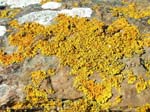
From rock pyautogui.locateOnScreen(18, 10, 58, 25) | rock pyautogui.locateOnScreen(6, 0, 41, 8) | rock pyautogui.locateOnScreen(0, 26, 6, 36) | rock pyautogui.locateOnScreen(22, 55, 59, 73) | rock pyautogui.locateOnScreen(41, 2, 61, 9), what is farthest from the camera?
rock pyautogui.locateOnScreen(6, 0, 41, 8)

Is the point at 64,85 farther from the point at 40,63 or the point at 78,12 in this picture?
the point at 78,12

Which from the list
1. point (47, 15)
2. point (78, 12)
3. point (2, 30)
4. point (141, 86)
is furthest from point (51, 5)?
point (141, 86)

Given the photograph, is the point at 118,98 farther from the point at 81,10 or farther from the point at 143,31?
the point at 81,10

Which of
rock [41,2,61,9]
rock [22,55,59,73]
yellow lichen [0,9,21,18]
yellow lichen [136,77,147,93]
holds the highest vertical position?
rock [41,2,61,9]

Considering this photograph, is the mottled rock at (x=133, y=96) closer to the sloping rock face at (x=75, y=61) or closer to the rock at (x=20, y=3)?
the sloping rock face at (x=75, y=61)

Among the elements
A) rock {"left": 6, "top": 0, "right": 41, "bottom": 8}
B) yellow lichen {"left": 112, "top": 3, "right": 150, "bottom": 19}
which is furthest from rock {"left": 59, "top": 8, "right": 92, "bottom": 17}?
rock {"left": 6, "top": 0, "right": 41, "bottom": 8}

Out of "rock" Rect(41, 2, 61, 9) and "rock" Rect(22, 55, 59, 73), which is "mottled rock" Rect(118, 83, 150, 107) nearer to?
"rock" Rect(22, 55, 59, 73)

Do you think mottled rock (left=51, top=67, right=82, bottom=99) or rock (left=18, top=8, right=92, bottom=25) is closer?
mottled rock (left=51, top=67, right=82, bottom=99)

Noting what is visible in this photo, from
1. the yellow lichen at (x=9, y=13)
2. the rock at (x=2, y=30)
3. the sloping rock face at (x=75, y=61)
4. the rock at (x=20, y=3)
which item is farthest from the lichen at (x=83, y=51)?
the rock at (x=20, y=3)
